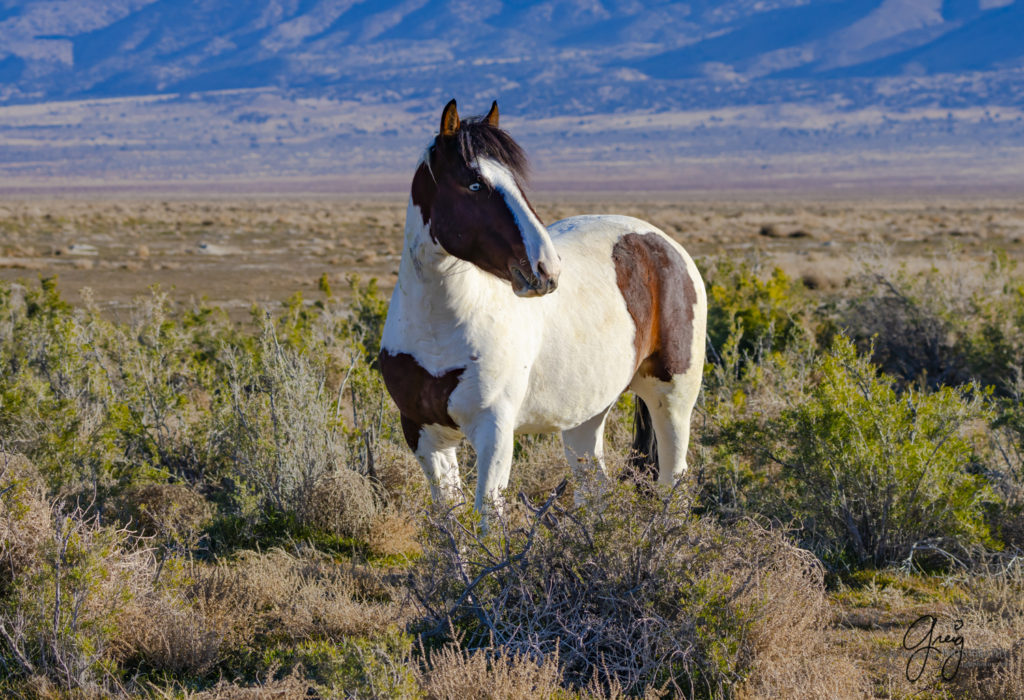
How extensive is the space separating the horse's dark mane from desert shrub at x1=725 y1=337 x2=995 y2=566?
2.41 metres

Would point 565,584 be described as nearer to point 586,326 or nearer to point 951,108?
point 586,326

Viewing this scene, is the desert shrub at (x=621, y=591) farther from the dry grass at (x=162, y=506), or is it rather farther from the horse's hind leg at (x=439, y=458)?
the dry grass at (x=162, y=506)

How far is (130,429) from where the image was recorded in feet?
19.5

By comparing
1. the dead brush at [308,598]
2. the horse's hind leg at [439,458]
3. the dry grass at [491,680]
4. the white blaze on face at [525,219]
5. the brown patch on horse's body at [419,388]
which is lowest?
the dead brush at [308,598]

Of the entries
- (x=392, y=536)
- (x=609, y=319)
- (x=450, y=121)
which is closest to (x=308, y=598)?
(x=392, y=536)

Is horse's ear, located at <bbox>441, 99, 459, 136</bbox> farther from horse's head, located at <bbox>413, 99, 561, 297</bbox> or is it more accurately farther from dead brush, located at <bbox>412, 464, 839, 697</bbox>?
dead brush, located at <bbox>412, 464, 839, 697</bbox>

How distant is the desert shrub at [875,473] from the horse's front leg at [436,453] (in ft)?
6.89

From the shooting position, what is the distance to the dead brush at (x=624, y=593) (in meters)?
3.51

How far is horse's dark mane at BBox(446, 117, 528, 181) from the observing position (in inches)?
147

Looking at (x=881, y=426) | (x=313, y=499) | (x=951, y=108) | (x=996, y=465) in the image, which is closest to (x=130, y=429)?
(x=313, y=499)

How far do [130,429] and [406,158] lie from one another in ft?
536
